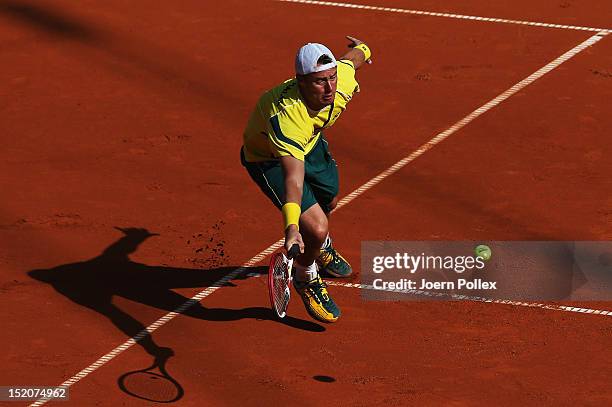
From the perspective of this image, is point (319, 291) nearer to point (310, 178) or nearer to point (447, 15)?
point (310, 178)

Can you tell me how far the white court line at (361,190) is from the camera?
12.2 metres

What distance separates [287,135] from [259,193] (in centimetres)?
319

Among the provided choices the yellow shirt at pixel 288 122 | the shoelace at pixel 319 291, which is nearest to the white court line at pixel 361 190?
the shoelace at pixel 319 291

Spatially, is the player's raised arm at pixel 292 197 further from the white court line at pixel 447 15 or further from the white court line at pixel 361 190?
the white court line at pixel 447 15

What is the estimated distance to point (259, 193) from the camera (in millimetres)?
15094

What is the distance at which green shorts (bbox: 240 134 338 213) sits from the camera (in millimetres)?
12594

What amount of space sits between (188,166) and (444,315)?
384 cm

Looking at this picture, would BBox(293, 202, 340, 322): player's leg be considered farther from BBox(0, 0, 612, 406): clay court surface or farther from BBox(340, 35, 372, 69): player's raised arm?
BBox(340, 35, 372, 69): player's raised arm

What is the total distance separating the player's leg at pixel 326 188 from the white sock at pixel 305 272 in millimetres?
223

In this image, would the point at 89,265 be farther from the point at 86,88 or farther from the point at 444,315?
the point at 86,88

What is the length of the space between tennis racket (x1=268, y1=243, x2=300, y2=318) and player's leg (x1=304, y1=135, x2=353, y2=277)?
48 centimetres

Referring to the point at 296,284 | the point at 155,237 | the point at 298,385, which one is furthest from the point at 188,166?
the point at 298,385

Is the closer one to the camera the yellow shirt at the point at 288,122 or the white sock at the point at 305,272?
the yellow shirt at the point at 288,122

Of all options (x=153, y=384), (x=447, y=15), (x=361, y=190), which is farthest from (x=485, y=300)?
(x=447, y=15)
